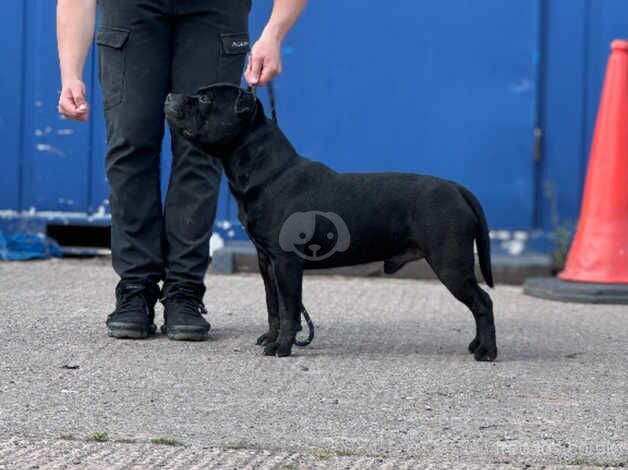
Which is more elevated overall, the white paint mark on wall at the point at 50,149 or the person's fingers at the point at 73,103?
the person's fingers at the point at 73,103

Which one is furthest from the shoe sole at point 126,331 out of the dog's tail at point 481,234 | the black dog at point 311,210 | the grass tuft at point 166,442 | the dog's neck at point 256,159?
the grass tuft at point 166,442

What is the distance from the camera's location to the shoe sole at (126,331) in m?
4.50

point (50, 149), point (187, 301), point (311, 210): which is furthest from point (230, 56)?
point (50, 149)

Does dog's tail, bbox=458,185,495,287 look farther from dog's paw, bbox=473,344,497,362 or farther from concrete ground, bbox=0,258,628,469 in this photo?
concrete ground, bbox=0,258,628,469

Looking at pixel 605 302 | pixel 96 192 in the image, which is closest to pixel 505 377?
pixel 605 302

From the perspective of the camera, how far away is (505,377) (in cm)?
405

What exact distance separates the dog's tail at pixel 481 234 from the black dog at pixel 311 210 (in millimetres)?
26

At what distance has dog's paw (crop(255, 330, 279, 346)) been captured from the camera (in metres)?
4.45

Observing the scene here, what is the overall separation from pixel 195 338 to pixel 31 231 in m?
2.97

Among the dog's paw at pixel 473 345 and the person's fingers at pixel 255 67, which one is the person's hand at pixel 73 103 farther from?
the dog's paw at pixel 473 345

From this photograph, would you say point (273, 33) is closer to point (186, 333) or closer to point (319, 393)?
point (186, 333)

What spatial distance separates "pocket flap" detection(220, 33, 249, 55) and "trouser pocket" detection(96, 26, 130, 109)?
14.1 inches

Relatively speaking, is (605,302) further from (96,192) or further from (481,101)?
(96,192)

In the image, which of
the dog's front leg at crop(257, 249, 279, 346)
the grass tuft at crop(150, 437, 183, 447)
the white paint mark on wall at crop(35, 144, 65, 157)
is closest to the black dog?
the dog's front leg at crop(257, 249, 279, 346)
